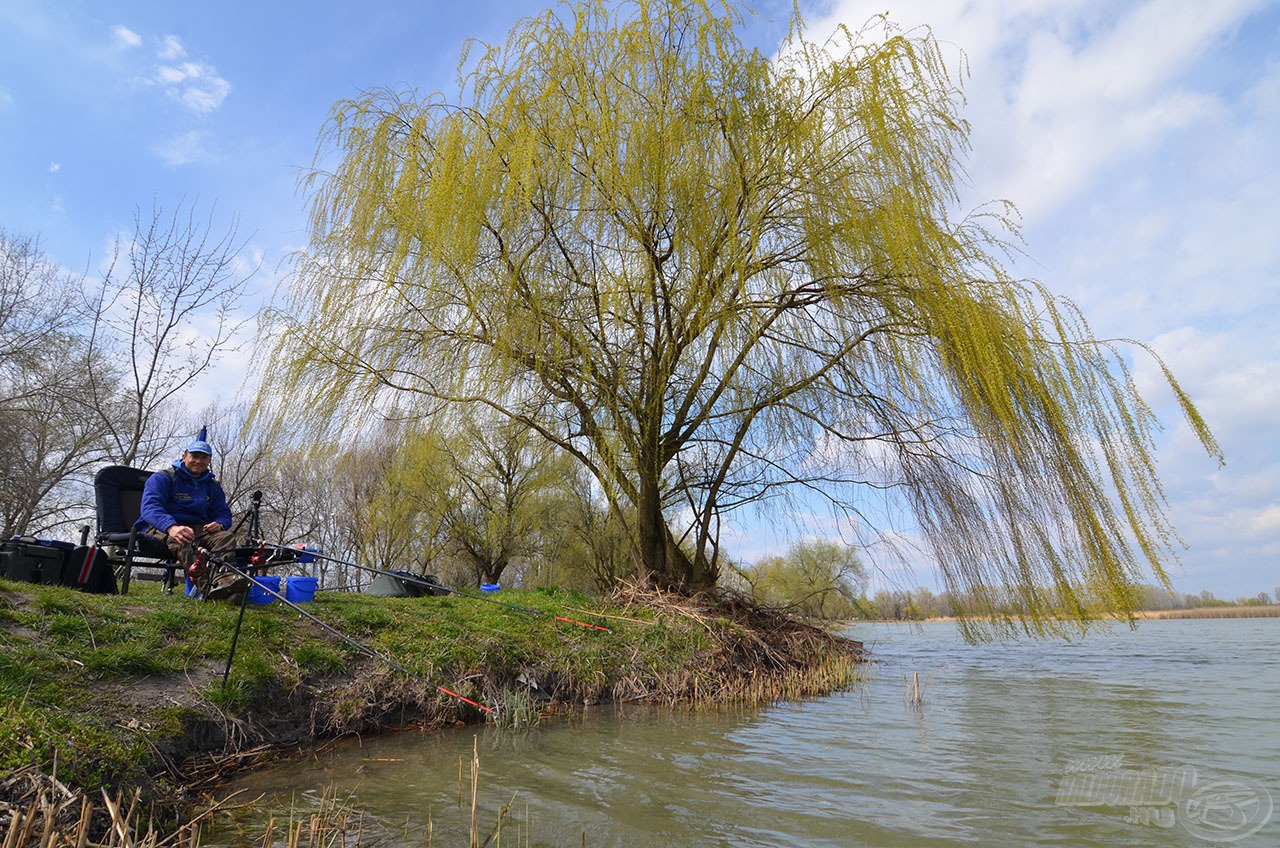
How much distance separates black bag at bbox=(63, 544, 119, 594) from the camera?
17.5 feet

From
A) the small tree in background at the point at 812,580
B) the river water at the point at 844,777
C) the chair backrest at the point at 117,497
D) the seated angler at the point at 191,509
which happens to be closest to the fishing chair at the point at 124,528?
the chair backrest at the point at 117,497

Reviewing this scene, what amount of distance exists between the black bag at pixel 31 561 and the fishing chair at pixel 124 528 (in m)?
0.33

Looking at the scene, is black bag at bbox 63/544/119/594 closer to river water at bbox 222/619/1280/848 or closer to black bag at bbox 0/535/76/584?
black bag at bbox 0/535/76/584

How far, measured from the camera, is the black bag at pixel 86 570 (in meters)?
5.33

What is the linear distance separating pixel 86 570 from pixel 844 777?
5.88 meters

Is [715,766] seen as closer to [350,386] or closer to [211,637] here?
[211,637]

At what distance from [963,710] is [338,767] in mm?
4925

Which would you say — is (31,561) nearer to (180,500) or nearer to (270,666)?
(180,500)

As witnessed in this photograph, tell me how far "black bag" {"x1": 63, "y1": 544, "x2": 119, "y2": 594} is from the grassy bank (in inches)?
10.6

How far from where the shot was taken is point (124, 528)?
6129 millimetres

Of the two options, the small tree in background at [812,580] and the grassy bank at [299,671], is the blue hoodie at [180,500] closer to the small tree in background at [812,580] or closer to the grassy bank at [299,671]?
the grassy bank at [299,671]

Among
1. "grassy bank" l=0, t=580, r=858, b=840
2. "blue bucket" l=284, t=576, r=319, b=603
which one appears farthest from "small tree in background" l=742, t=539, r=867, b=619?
"blue bucket" l=284, t=576, r=319, b=603

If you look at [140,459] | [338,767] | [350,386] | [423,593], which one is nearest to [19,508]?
[140,459]

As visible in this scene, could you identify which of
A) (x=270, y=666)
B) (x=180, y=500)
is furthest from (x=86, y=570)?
(x=270, y=666)
